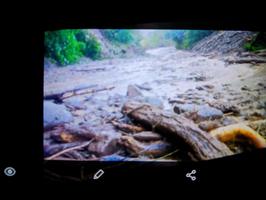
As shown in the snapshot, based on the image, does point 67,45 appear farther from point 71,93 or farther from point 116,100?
point 116,100

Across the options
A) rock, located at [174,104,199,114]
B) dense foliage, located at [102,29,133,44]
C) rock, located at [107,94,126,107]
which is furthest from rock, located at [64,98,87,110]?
rock, located at [174,104,199,114]

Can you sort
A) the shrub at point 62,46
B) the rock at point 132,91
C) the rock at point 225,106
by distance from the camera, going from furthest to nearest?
the rock at point 225,106
the rock at point 132,91
the shrub at point 62,46

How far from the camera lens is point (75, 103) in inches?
64.4

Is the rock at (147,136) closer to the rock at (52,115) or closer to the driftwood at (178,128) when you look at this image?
the driftwood at (178,128)

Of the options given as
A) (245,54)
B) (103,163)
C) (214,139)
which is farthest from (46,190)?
(245,54)

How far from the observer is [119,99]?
1681 mm

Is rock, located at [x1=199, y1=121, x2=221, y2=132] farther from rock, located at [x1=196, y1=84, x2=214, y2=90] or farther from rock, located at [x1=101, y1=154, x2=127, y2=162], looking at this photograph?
rock, located at [x1=101, y1=154, x2=127, y2=162]

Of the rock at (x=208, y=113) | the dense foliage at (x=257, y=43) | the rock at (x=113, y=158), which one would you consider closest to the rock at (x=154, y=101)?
the rock at (x=208, y=113)

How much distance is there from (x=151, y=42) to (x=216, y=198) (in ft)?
3.36

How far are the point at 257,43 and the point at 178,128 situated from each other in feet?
2.41

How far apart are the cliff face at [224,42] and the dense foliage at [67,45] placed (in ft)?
2.01

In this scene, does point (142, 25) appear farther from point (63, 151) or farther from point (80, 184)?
point (80, 184)

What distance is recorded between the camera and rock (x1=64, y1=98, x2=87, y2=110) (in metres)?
1.63

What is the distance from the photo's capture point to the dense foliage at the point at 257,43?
1.86 m
